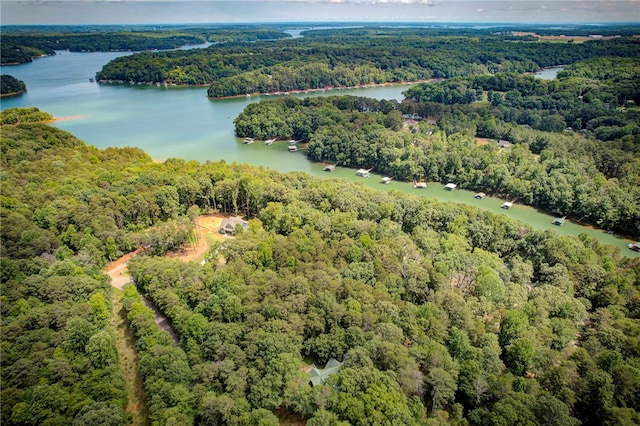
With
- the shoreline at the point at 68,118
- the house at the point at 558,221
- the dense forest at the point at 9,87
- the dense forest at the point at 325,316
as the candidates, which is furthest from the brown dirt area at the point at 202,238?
the dense forest at the point at 9,87

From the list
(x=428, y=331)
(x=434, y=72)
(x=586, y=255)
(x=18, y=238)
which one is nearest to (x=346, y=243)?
(x=428, y=331)

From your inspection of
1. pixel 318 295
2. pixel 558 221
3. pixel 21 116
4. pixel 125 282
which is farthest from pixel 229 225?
pixel 21 116

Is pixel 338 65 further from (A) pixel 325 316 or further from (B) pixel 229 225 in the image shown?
(A) pixel 325 316

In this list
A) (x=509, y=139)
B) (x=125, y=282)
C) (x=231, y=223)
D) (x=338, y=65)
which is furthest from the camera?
(x=338, y=65)

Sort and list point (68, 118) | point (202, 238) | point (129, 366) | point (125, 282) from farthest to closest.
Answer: point (68, 118)
point (202, 238)
point (125, 282)
point (129, 366)

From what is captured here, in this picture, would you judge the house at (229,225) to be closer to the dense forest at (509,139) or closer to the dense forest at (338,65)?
the dense forest at (509,139)

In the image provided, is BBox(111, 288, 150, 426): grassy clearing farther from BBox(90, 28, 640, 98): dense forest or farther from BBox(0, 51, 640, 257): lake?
BBox(90, 28, 640, 98): dense forest

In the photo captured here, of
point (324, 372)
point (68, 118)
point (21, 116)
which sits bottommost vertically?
point (324, 372)

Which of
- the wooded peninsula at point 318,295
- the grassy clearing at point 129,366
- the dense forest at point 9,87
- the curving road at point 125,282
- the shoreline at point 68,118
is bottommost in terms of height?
the grassy clearing at point 129,366
